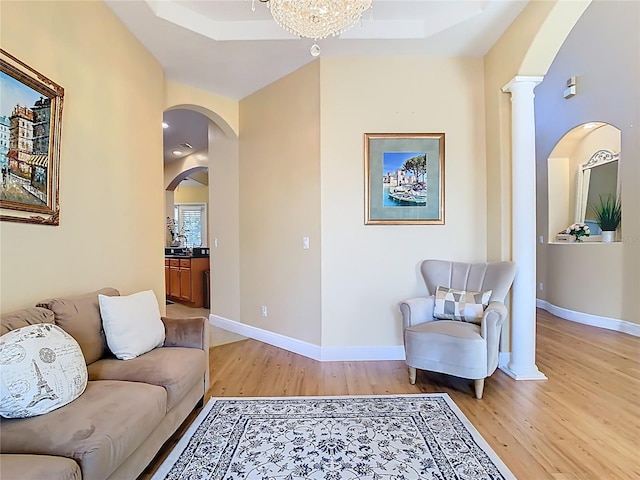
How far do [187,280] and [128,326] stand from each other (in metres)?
4.39

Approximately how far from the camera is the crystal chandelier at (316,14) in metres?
2.14

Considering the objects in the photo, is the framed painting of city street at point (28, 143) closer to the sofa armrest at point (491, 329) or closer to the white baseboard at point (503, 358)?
the sofa armrest at point (491, 329)

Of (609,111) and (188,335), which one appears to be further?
(609,111)

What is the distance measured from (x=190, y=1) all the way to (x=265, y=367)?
303 cm

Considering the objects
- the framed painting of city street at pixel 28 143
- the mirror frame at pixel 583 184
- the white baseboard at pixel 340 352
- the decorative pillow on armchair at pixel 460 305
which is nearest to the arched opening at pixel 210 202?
the white baseboard at pixel 340 352

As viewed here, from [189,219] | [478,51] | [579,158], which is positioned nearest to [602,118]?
→ [579,158]

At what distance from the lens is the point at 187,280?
6.37 m

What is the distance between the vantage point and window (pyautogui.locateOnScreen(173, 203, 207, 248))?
988cm

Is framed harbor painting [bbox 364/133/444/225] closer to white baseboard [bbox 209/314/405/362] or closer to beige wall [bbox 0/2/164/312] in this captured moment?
white baseboard [bbox 209/314/405/362]

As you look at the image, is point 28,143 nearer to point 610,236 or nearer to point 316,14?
point 316,14

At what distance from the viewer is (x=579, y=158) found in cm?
555

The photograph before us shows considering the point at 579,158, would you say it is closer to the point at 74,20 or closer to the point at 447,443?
the point at 447,443

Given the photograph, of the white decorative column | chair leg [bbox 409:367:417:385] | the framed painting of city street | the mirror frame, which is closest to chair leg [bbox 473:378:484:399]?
chair leg [bbox 409:367:417:385]

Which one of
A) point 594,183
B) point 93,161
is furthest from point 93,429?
point 594,183
